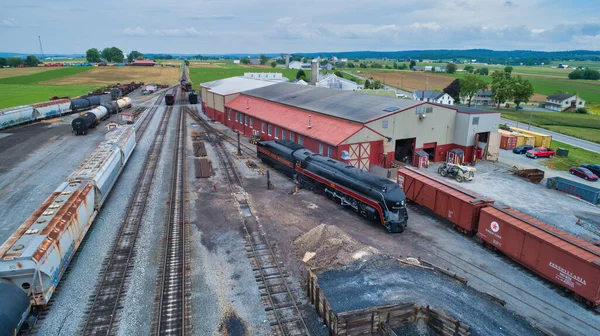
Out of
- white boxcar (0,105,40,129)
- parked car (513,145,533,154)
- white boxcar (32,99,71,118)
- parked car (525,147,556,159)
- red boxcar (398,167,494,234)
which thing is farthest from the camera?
white boxcar (32,99,71,118)

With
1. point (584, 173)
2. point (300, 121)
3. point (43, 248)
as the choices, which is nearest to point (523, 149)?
point (584, 173)

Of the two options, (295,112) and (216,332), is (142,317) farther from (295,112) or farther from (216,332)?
(295,112)

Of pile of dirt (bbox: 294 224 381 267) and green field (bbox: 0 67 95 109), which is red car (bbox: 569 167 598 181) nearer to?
pile of dirt (bbox: 294 224 381 267)

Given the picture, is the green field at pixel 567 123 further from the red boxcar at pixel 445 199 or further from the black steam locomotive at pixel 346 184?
the black steam locomotive at pixel 346 184

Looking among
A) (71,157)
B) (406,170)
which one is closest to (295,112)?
(406,170)

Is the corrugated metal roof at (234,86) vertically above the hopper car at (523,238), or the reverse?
the corrugated metal roof at (234,86)

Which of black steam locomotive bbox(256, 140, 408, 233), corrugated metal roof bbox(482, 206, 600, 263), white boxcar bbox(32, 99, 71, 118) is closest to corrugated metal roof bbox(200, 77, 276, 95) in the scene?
white boxcar bbox(32, 99, 71, 118)

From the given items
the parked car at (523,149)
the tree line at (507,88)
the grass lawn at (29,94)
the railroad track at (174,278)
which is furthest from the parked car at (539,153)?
the grass lawn at (29,94)
